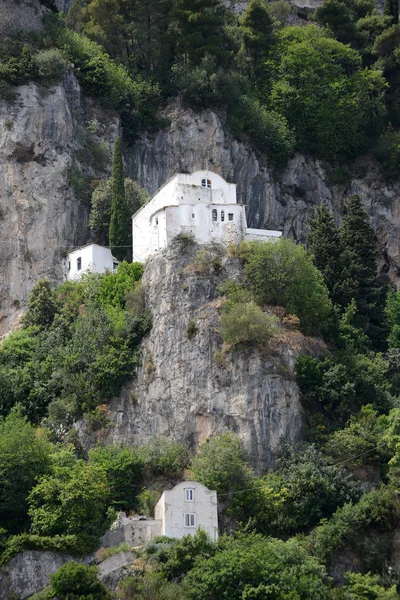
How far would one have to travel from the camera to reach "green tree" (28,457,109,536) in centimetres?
5306

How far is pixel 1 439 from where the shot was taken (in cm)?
5584

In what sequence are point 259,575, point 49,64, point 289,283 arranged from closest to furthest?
Result: point 259,575, point 289,283, point 49,64

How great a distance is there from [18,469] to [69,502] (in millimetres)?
3088

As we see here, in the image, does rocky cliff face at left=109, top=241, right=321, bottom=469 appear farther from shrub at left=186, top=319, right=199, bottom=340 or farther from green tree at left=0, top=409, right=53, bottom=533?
green tree at left=0, top=409, right=53, bottom=533

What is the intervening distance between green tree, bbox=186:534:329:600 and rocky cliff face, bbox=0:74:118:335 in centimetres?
2337

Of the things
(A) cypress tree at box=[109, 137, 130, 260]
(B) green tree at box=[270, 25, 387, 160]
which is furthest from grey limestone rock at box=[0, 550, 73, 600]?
(B) green tree at box=[270, 25, 387, 160]

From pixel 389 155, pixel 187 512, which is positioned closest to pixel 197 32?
pixel 389 155

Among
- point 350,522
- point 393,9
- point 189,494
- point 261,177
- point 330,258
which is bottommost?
point 350,522

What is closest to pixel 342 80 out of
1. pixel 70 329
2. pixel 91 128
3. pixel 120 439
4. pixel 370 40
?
pixel 370 40

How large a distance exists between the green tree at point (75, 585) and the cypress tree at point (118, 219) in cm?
2359

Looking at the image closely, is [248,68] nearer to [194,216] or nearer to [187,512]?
[194,216]

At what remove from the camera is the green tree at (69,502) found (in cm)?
5306

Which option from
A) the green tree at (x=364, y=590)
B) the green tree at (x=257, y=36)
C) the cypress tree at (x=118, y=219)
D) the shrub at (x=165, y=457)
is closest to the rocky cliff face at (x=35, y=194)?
the cypress tree at (x=118, y=219)

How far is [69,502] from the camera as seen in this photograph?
53.3 meters
